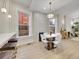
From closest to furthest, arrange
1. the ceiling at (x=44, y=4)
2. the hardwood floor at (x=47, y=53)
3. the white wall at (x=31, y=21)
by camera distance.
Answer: the hardwood floor at (x=47, y=53) → the white wall at (x=31, y=21) → the ceiling at (x=44, y=4)

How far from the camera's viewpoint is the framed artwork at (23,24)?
7225mm

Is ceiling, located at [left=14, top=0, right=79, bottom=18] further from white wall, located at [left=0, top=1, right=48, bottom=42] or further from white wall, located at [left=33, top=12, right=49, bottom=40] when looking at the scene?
white wall, located at [left=33, top=12, right=49, bottom=40]

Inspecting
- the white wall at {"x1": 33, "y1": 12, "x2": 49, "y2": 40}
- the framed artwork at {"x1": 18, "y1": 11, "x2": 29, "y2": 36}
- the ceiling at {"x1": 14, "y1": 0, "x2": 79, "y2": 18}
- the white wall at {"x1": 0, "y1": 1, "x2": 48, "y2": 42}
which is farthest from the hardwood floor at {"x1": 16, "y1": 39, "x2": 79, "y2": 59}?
the white wall at {"x1": 33, "y1": 12, "x2": 49, "y2": 40}

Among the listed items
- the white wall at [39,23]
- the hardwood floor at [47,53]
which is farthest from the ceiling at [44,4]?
the hardwood floor at [47,53]

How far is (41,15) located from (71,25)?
6329 millimetres

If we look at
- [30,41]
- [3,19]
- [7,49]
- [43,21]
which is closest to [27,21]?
[30,41]

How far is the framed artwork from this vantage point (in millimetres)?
7225

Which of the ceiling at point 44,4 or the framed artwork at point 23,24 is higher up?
the ceiling at point 44,4

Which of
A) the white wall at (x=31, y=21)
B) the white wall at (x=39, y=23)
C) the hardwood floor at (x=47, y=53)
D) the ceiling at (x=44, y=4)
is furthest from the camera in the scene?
the white wall at (x=39, y=23)

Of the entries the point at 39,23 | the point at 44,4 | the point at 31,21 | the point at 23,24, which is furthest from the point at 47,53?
the point at 39,23

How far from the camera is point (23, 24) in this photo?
756 cm

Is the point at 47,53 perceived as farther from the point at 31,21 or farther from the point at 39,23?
the point at 39,23

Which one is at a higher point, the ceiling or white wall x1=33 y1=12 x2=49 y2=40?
the ceiling

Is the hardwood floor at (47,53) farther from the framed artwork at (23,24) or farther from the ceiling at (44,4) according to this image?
the ceiling at (44,4)
